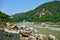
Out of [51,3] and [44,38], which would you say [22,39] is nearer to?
[44,38]

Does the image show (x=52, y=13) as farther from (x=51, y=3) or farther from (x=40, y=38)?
(x=40, y=38)

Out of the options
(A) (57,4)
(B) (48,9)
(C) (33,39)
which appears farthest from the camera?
(A) (57,4)

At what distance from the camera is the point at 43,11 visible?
174 m

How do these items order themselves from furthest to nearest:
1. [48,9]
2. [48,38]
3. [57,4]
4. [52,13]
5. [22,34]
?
1. [57,4]
2. [48,9]
3. [52,13]
4. [22,34]
5. [48,38]

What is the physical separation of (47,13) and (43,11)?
7558 millimetres

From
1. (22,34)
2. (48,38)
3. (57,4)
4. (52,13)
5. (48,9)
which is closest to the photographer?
(48,38)

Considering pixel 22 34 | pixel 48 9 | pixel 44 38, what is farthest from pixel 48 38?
pixel 48 9

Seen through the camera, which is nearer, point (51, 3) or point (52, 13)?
point (52, 13)

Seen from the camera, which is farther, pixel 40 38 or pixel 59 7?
pixel 59 7

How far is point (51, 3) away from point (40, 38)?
6767 inches

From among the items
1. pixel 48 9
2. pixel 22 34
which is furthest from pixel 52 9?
pixel 22 34

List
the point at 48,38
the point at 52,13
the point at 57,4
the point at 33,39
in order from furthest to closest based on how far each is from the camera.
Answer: the point at 57,4 < the point at 52,13 < the point at 48,38 < the point at 33,39

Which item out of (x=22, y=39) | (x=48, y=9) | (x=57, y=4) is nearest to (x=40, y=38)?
(x=22, y=39)

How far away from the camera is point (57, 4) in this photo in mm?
189875
